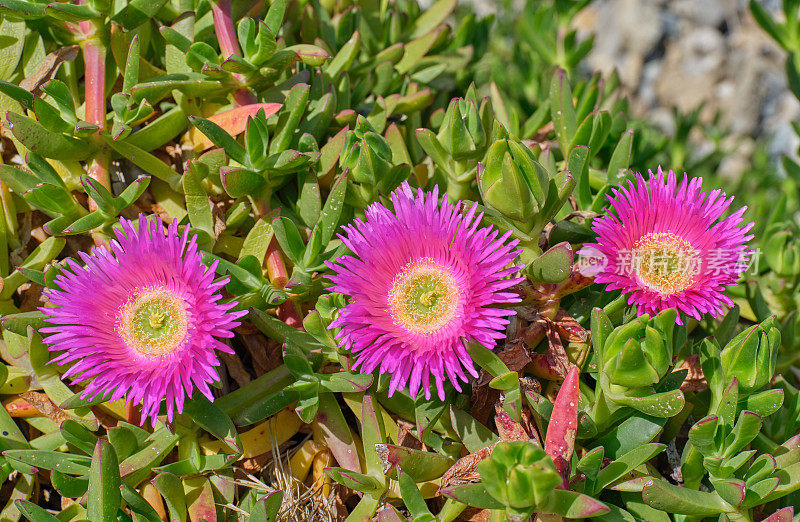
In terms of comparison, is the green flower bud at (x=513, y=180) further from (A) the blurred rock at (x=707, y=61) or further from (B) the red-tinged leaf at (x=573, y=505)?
(A) the blurred rock at (x=707, y=61)

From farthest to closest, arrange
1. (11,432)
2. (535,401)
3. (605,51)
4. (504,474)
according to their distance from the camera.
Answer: (605,51), (11,432), (535,401), (504,474)

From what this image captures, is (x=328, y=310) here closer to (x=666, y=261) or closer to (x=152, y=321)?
(x=152, y=321)

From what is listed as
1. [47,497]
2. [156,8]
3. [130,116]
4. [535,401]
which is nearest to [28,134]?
[130,116]

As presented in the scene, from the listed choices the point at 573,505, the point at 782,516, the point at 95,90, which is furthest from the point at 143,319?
the point at 782,516

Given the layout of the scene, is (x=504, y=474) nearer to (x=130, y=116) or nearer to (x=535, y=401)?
(x=535, y=401)

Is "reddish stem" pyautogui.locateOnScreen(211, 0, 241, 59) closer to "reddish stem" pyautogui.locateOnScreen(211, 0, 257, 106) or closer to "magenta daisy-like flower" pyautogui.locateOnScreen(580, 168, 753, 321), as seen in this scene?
"reddish stem" pyautogui.locateOnScreen(211, 0, 257, 106)

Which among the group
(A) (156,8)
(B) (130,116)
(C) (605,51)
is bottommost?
(B) (130,116)
